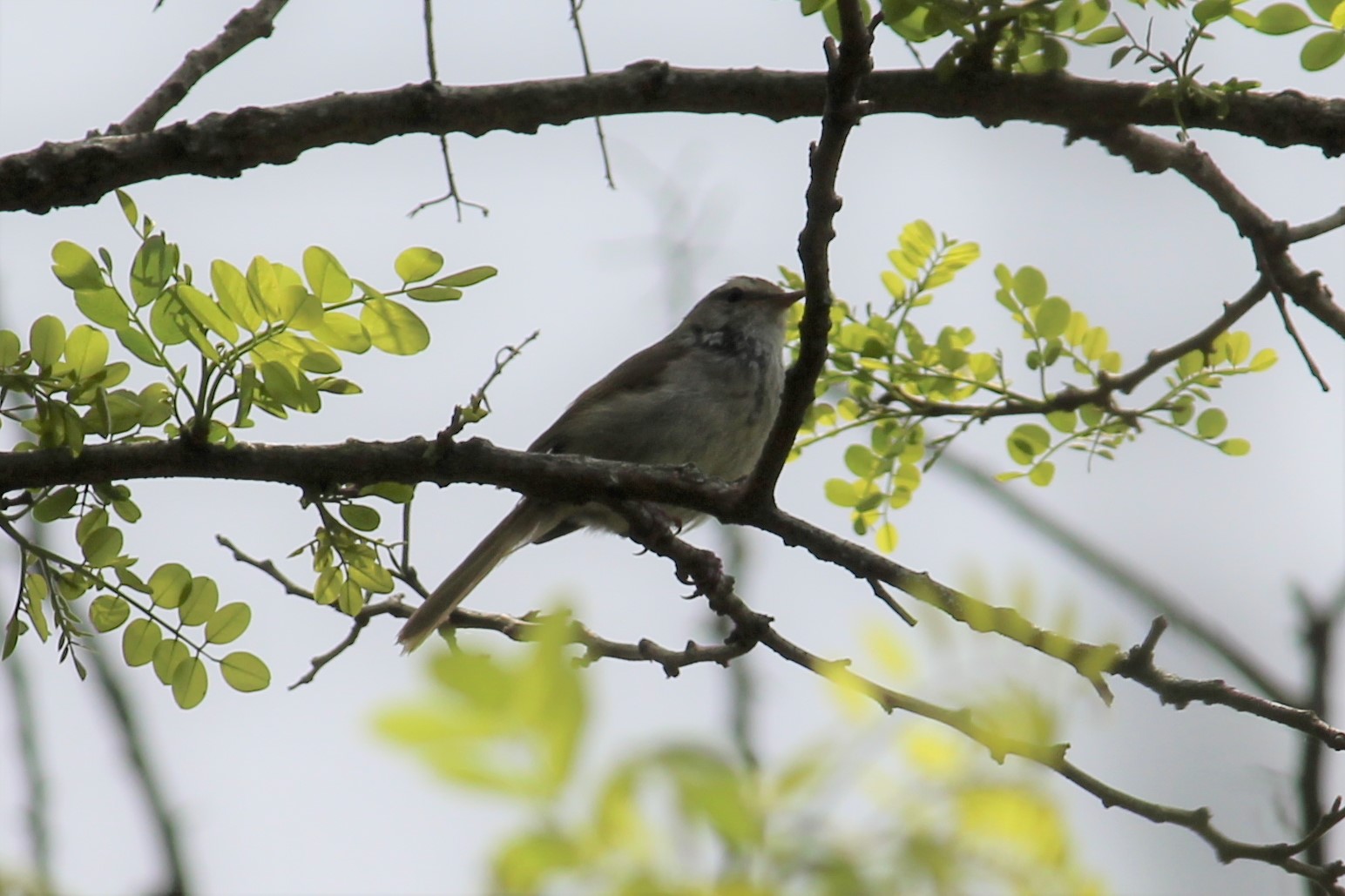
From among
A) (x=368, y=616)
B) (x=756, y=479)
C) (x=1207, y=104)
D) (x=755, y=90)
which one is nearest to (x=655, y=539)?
(x=756, y=479)

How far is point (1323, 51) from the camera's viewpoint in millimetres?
3307

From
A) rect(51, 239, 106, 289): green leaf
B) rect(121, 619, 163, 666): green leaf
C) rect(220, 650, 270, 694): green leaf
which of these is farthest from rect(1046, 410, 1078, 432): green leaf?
rect(51, 239, 106, 289): green leaf

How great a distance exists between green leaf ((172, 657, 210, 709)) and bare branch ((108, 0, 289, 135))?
1429mm

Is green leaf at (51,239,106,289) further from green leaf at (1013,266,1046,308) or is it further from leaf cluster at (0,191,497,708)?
green leaf at (1013,266,1046,308)

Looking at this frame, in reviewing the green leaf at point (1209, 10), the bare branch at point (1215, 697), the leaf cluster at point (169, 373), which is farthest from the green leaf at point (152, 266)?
the green leaf at point (1209, 10)

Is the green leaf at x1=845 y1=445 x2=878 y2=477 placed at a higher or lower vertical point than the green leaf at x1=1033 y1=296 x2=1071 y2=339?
Result: lower

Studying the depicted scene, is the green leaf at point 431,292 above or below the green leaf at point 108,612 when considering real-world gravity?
above

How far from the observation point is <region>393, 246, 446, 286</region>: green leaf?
2.78m

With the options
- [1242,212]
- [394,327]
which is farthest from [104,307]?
[1242,212]

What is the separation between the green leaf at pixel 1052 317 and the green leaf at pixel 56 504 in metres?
2.75

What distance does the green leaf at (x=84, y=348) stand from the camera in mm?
2889

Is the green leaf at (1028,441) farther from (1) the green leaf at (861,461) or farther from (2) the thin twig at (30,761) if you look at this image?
(2) the thin twig at (30,761)

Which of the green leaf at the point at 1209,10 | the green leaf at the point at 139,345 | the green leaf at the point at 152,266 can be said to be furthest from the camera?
the green leaf at the point at 1209,10

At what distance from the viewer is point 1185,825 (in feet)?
8.74
